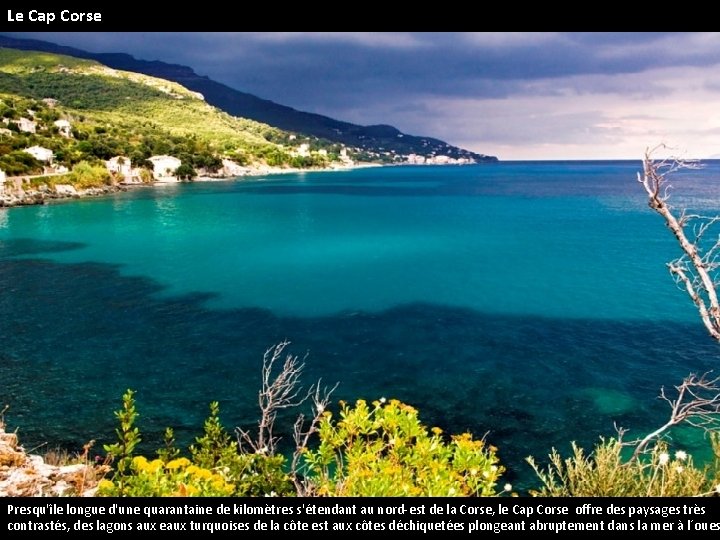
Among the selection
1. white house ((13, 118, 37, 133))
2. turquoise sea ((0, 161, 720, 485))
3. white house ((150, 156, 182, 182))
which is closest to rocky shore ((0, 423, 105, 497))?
turquoise sea ((0, 161, 720, 485))

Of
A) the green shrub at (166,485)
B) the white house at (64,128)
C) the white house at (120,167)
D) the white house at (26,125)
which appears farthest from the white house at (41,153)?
the green shrub at (166,485)

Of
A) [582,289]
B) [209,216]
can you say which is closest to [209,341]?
[582,289]

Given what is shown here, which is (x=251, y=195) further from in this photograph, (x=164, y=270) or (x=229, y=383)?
(x=229, y=383)

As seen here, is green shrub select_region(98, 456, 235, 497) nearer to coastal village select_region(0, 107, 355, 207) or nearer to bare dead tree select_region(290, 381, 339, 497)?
bare dead tree select_region(290, 381, 339, 497)

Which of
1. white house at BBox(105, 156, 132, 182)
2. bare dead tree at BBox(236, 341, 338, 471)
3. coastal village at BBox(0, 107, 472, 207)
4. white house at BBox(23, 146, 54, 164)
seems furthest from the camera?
white house at BBox(105, 156, 132, 182)

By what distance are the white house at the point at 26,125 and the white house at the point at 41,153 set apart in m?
19.9

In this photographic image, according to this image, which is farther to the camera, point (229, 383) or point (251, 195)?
point (251, 195)

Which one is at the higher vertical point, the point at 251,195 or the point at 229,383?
the point at 251,195

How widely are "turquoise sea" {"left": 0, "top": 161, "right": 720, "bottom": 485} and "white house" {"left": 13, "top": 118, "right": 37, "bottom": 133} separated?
6612 cm

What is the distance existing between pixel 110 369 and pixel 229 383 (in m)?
5.73
